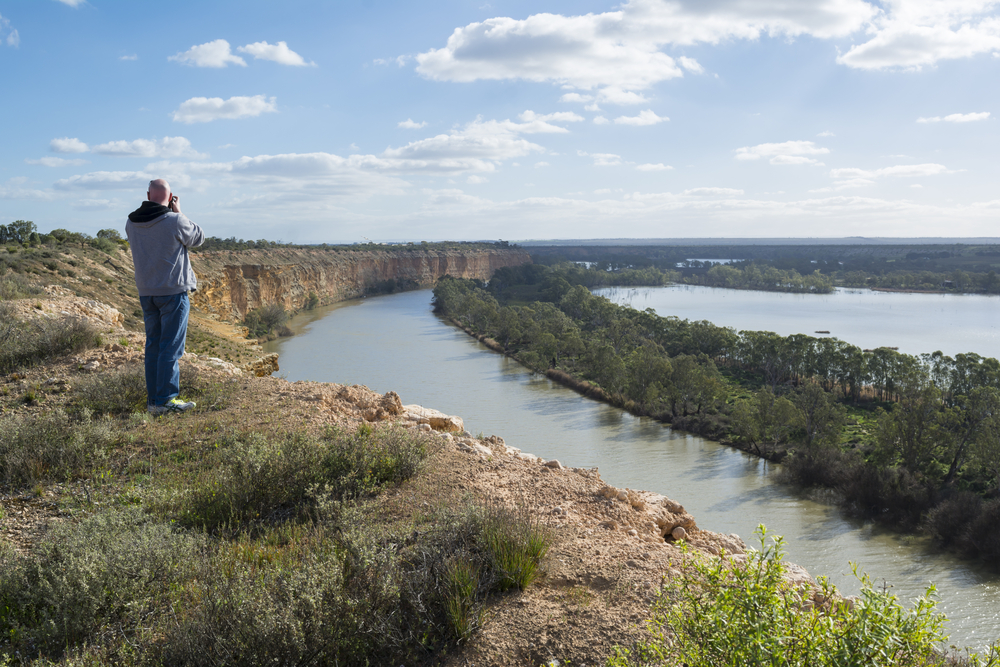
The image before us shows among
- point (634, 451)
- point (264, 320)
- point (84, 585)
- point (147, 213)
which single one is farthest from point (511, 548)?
point (264, 320)

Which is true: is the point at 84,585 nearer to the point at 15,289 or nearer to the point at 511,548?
the point at 511,548

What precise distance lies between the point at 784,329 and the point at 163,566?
64515 mm

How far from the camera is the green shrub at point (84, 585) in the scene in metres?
2.71

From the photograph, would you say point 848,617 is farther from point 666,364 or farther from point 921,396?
point 666,364

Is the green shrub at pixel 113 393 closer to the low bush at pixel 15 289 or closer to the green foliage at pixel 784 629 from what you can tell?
the green foliage at pixel 784 629

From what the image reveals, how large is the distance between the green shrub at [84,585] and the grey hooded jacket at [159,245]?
239 cm

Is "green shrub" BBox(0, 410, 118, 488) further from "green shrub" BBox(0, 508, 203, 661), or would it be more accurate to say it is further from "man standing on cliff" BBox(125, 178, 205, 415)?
"green shrub" BBox(0, 508, 203, 661)

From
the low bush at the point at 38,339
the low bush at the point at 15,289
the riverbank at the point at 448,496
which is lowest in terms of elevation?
the riverbank at the point at 448,496

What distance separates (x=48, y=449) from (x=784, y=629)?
5.06m

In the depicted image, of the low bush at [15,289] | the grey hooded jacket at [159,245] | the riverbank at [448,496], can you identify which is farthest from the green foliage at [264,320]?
the grey hooded jacket at [159,245]

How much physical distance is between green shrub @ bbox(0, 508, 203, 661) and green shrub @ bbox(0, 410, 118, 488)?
1282 mm

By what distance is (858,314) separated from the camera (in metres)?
72.7

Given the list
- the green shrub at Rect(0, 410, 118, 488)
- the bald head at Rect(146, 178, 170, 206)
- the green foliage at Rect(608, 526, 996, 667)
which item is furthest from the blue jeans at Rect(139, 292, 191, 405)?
the green foliage at Rect(608, 526, 996, 667)

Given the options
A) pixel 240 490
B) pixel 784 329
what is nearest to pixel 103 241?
pixel 240 490
